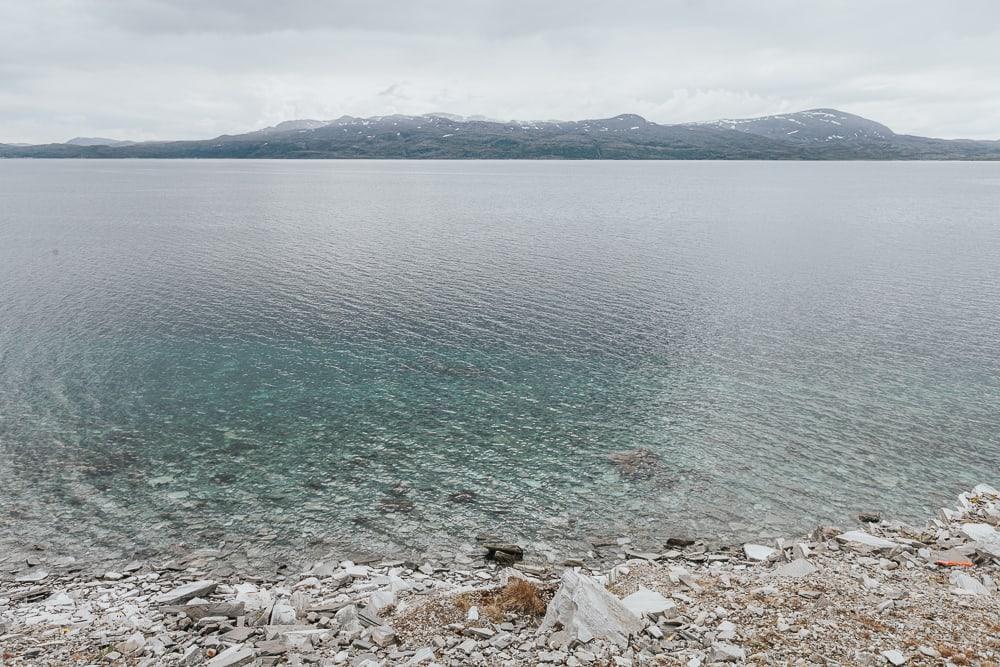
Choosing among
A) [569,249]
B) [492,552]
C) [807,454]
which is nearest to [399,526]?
[492,552]

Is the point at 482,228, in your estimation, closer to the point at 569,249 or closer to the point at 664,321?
the point at 569,249

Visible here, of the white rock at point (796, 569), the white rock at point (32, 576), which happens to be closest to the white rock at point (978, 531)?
the white rock at point (796, 569)

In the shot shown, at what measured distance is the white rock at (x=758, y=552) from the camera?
991 inches

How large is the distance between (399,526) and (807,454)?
2249 cm

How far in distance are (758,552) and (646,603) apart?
743 centimetres

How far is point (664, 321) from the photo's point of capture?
57781mm

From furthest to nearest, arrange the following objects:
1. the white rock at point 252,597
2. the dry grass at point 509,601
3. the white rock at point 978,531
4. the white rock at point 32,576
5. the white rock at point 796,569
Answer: the white rock at point 978,531 → the white rock at point 32,576 → the white rock at point 796,569 → the white rock at point 252,597 → the dry grass at point 509,601

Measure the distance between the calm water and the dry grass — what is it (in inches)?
203

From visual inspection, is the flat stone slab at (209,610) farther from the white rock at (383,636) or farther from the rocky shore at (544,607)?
the white rock at (383,636)

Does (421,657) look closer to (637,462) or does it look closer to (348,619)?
(348,619)

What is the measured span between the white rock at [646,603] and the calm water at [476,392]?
582 centimetres

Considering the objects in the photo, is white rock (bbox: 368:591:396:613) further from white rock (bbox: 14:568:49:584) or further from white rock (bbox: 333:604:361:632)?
white rock (bbox: 14:568:49:584)

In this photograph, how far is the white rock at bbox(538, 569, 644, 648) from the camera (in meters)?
18.6

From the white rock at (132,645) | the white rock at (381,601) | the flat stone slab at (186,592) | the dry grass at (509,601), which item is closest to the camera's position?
the white rock at (132,645)
